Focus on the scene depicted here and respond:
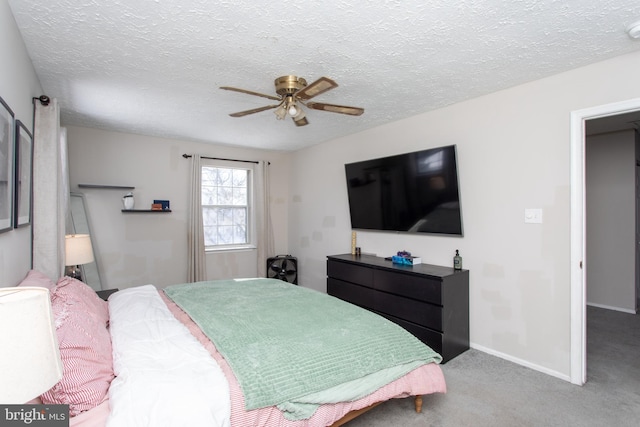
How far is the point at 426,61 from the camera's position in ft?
7.72

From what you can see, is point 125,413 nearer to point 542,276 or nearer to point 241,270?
point 542,276

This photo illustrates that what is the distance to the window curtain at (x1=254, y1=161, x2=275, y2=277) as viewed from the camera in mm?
5258

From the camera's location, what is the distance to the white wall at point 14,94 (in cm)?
161

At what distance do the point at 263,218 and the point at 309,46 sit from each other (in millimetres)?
3506

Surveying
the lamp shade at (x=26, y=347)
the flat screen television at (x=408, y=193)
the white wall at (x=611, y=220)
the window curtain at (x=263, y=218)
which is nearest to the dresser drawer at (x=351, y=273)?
the flat screen television at (x=408, y=193)

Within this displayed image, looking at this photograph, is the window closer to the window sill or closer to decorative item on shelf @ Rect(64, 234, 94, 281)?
Answer: the window sill

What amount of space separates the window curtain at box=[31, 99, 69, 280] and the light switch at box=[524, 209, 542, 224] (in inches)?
146

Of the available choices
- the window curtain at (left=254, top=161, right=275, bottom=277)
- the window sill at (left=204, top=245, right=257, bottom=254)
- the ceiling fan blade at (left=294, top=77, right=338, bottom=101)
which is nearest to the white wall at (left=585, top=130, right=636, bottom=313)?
the ceiling fan blade at (left=294, top=77, right=338, bottom=101)

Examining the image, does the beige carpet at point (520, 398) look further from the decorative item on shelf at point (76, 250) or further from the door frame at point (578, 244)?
the decorative item on shelf at point (76, 250)

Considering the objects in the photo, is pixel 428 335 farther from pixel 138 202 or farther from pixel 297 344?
pixel 138 202

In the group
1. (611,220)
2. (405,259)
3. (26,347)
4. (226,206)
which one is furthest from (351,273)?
(611,220)

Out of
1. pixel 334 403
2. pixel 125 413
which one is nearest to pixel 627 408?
pixel 334 403

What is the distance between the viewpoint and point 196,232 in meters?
4.65

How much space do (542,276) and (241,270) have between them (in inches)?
157
